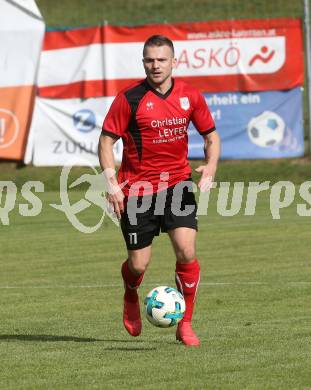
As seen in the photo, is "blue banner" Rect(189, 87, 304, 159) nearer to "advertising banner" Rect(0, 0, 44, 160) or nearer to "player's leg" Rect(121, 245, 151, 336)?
"advertising banner" Rect(0, 0, 44, 160)

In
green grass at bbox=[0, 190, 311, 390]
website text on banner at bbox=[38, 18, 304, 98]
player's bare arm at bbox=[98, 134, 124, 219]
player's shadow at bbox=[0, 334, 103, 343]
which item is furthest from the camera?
website text on banner at bbox=[38, 18, 304, 98]

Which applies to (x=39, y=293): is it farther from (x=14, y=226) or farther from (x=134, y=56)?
(x=134, y=56)

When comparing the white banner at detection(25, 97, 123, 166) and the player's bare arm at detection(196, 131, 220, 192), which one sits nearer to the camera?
the player's bare arm at detection(196, 131, 220, 192)

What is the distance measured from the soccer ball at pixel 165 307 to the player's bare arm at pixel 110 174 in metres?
0.69

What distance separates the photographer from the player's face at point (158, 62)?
921 centimetres

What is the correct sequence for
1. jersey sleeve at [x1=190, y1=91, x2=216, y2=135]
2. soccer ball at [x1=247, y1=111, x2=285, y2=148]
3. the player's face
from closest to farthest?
the player's face, jersey sleeve at [x1=190, y1=91, x2=216, y2=135], soccer ball at [x1=247, y1=111, x2=285, y2=148]

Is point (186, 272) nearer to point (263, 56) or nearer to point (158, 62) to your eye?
point (158, 62)

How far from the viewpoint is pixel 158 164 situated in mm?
9539

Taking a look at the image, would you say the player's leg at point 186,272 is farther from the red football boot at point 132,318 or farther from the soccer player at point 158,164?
the red football boot at point 132,318

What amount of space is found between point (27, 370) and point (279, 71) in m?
17.5

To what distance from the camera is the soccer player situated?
9414 mm

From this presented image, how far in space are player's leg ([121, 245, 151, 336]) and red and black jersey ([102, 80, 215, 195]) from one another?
20.1 inches

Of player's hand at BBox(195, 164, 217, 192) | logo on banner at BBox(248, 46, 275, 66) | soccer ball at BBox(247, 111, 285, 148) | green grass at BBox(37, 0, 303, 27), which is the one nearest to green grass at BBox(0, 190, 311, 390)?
player's hand at BBox(195, 164, 217, 192)

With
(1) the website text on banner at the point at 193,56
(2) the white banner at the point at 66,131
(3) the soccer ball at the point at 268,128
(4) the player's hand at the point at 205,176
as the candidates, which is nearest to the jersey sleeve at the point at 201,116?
(4) the player's hand at the point at 205,176
